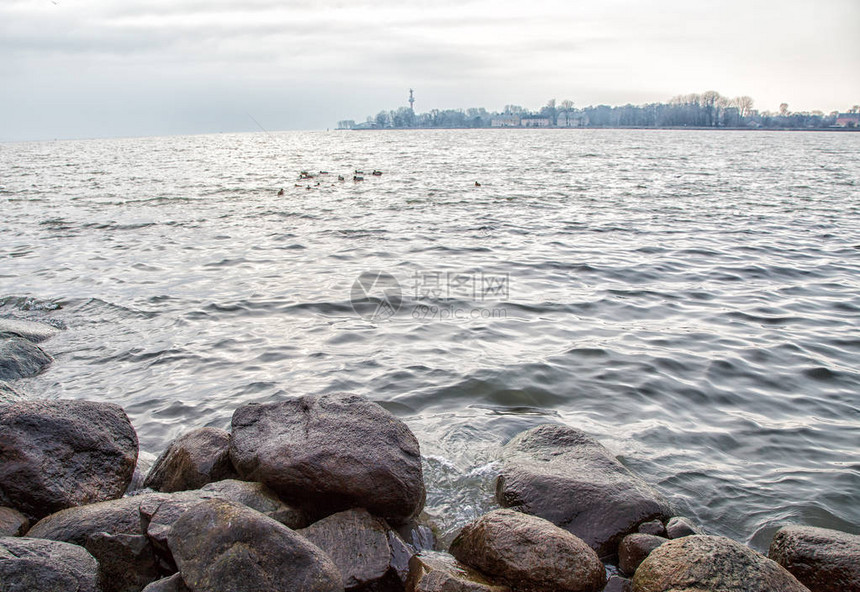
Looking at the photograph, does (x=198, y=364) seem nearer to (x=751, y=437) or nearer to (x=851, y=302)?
(x=751, y=437)

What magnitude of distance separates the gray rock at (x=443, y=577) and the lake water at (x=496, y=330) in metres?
0.77

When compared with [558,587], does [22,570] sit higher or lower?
higher

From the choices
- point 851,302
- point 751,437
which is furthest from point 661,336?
point 851,302

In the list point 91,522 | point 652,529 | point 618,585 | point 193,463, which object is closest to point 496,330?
point 652,529

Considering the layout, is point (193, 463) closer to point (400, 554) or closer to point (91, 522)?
point (91, 522)

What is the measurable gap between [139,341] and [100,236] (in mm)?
9113

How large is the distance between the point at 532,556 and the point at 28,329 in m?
7.53

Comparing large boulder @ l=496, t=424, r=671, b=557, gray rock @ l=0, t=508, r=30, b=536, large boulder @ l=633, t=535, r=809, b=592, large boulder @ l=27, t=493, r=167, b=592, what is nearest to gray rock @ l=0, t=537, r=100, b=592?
large boulder @ l=27, t=493, r=167, b=592

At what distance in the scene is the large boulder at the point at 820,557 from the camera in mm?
3438

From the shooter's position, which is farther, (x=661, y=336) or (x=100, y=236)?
Result: (x=100, y=236)

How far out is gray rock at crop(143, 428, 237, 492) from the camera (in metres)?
4.34

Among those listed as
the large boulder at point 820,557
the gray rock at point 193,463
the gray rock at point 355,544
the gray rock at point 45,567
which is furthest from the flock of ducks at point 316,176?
the large boulder at point 820,557

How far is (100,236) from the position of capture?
1552cm

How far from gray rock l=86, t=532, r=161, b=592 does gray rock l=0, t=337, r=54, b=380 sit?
4.35 meters
